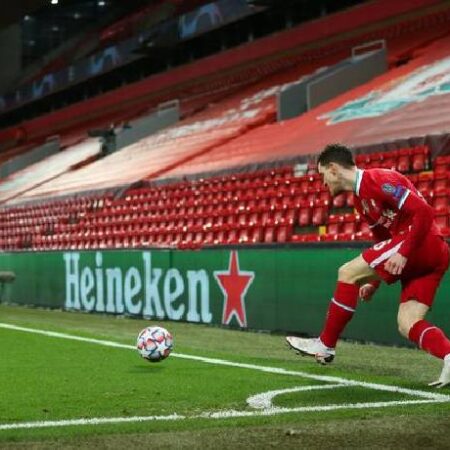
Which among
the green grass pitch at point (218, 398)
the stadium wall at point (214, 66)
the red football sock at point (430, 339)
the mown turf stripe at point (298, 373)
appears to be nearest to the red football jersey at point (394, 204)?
the red football sock at point (430, 339)

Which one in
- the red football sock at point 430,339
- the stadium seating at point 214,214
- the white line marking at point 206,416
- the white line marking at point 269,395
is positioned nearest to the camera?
the white line marking at point 206,416

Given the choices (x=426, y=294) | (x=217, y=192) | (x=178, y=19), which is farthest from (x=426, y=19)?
(x=426, y=294)

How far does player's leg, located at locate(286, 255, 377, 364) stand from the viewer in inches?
232

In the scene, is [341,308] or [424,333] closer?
[424,333]

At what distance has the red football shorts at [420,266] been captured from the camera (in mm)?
5562

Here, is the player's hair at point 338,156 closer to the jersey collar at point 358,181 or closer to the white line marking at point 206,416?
the jersey collar at point 358,181

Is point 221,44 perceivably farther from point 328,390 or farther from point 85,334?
point 328,390

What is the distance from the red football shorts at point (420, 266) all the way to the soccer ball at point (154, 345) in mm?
2160

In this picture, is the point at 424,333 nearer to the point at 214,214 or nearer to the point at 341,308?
the point at 341,308

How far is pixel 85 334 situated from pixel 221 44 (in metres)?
22.8

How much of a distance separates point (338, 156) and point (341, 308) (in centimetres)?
105

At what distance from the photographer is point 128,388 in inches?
233

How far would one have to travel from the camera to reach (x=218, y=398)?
5445mm

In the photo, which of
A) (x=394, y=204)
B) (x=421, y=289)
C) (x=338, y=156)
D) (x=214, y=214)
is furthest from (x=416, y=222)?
(x=214, y=214)
